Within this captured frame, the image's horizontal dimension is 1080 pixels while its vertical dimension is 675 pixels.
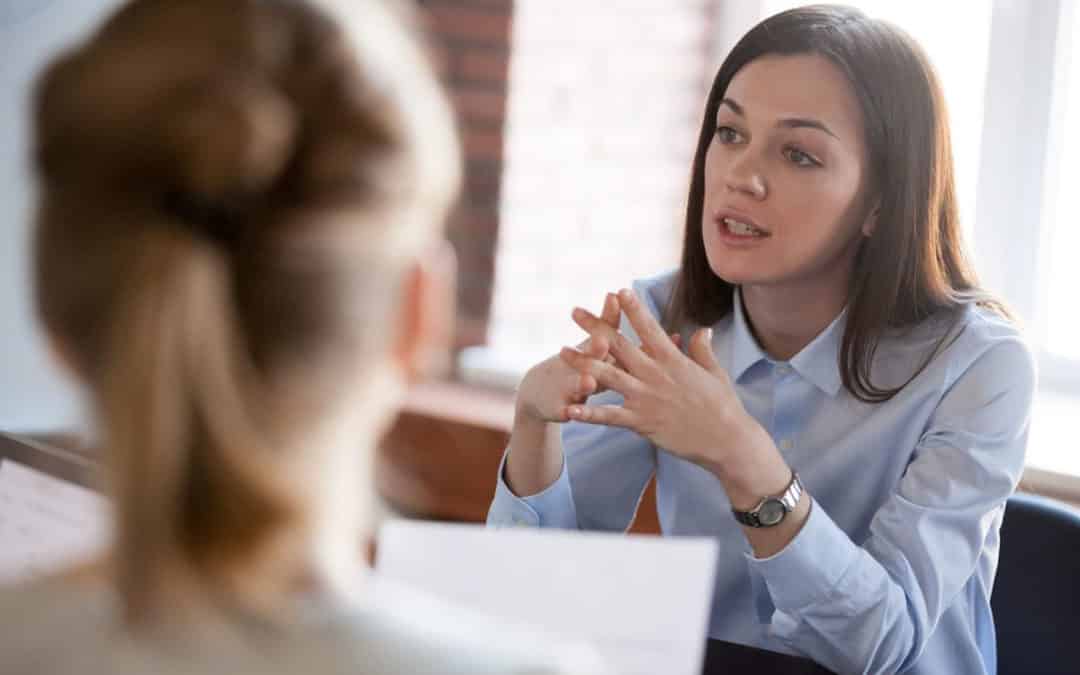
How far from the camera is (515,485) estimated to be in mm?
1555

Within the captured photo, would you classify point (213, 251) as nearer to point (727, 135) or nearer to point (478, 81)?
point (727, 135)

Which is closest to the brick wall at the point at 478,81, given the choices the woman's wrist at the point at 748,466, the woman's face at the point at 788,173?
the woman's face at the point at 788,173

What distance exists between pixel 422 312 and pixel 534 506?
0.87m

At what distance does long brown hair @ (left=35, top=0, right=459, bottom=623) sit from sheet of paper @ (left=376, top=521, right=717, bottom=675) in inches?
15.9

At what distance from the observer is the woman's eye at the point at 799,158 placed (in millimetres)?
1532

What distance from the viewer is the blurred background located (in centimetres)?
239

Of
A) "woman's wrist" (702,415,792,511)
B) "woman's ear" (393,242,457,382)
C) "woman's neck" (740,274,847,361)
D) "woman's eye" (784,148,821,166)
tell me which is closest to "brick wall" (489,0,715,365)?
"woman's neck" (740,274,847,361)

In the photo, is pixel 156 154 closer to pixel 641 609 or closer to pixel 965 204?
pixel 641 609

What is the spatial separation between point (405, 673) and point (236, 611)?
0.08m

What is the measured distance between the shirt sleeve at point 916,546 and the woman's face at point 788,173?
24 cm

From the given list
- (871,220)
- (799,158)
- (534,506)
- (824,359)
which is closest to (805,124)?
(799,158)

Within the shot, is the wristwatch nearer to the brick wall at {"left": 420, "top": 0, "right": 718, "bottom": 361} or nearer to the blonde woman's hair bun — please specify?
the blonde woman's hair bun

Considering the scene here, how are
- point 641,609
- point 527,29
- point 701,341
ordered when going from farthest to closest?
point 527,29 < point 701,341 < point 641,609

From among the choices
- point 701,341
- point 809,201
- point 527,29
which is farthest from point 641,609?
point 527,29
